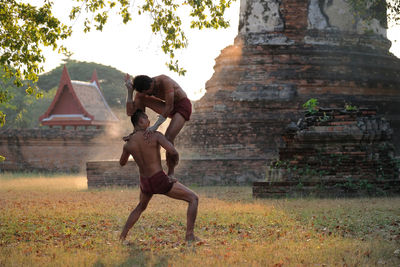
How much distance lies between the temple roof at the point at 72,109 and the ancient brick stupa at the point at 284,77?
1285cm

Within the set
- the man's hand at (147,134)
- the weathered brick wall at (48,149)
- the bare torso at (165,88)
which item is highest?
the bare torso at (165,88)

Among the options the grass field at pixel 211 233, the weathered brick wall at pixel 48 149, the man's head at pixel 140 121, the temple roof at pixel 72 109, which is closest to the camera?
the grass field at pixel 211 233

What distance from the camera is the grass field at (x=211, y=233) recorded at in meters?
4.22

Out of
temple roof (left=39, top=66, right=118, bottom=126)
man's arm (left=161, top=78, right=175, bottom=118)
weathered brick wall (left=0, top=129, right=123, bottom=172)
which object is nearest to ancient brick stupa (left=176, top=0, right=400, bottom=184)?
weathered brick wall (left=0, top=129, right=123, bottom=172)

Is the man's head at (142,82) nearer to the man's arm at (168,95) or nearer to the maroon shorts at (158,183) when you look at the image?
the man's arm at (168,95)

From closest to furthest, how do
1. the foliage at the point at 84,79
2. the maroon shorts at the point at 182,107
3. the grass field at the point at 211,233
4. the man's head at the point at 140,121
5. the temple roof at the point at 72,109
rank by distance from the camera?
the grass field at the point at 211,233 → the man's head at the point at 140,121 → the maroon shorts at the point at 182,107 → the temple roof at the point at 72,109 → the foliage at the point at 84,79

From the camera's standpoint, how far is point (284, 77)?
536 inches

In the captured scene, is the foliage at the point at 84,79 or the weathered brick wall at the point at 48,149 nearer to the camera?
the weathered brick wall at the point at 48,149

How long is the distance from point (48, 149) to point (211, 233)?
46.9 ft

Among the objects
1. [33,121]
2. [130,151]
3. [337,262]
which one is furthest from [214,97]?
[33,121]

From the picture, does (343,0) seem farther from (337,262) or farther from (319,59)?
(337,262)

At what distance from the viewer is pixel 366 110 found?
9461mm

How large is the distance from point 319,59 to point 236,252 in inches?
394

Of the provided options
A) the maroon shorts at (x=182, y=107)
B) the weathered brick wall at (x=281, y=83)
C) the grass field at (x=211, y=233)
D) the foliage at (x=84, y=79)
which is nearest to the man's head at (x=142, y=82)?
the maroon shorts at (x=182, y=107)
